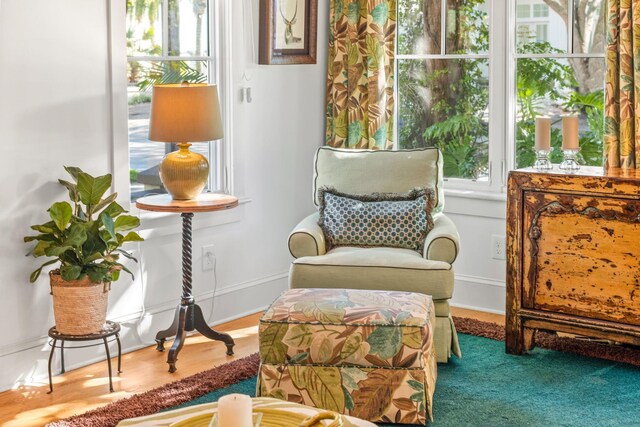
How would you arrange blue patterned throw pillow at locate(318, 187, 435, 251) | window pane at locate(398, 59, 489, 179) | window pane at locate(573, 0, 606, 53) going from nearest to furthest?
blue patterned throw pillow at locate(318, 187, 435, 251), window pane at locate(573, 0, 606, 53), window pane at locate(398, 59, 489, 179)

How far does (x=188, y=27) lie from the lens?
14.9 feet

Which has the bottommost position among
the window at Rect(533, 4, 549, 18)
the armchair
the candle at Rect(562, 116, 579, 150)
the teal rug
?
the teal rug

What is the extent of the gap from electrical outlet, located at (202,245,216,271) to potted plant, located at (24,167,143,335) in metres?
0.89

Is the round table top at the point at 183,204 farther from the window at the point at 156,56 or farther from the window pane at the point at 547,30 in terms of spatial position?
the window pane at the point at 547,30

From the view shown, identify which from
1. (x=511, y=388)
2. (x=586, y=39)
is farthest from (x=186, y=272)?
(x=586, y=39)

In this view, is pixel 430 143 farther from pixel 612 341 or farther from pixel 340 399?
pixel 340 399

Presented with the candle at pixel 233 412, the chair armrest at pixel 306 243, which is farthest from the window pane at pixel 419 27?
the candle at pixel 233 412

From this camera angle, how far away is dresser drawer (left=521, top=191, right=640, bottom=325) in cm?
383

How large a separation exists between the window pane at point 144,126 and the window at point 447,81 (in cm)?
143

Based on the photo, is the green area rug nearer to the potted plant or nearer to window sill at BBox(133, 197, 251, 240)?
the potted plant

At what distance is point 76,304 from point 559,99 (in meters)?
2.65

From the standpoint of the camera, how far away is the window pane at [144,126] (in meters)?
4.29

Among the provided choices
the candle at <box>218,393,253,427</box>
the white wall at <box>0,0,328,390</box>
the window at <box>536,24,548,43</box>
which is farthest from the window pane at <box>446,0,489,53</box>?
the candle at <box>218,393,253,427</box>

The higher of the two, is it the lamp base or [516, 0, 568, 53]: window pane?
[516, 0, 568, 53]: window pane
